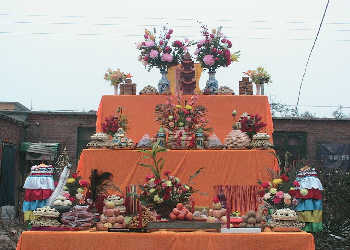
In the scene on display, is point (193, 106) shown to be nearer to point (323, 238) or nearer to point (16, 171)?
point (323, 238)

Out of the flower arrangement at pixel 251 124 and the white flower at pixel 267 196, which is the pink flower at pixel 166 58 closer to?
the flower arrangement at pixel 251 124

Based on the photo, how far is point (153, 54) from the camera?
1022 cm

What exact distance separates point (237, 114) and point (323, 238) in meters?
2.77

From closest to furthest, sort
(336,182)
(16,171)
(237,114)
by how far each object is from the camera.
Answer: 1. (237,114)
2. (336,182)
3. (16,171)

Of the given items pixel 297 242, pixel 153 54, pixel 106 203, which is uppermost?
pixel 153 54

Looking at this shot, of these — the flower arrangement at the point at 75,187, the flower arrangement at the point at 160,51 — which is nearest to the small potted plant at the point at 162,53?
the flower arrangement at the point at 160,51

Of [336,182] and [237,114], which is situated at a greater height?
[237,114]

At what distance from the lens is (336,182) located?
11.0 metres

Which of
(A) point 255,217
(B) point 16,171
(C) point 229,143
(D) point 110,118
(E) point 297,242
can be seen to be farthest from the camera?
(B) point 16,171

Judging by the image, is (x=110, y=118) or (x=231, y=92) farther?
(x=231, y=92)

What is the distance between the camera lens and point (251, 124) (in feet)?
28.7

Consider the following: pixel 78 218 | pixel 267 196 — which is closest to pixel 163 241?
pixel 78 218

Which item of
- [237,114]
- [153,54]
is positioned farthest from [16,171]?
[237,114]

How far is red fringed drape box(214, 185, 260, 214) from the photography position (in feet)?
24.1
